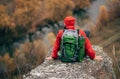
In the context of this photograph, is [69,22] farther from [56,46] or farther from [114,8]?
[114,8]

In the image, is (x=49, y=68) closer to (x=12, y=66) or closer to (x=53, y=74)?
(x=53, y=74)

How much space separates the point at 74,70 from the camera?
4398 mm

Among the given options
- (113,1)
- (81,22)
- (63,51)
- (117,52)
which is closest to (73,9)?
(81,22)

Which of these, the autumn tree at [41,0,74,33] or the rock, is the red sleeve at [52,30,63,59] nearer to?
the rock

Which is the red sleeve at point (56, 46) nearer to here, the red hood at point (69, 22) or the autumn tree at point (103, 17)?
the red hood at point (69, 22)

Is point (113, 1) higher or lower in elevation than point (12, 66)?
higher

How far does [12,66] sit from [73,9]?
420 cm

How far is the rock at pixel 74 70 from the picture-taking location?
4.26 m

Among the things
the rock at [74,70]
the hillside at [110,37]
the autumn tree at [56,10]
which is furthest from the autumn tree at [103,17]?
the rock at [74,70]

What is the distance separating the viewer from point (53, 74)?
14.1ft

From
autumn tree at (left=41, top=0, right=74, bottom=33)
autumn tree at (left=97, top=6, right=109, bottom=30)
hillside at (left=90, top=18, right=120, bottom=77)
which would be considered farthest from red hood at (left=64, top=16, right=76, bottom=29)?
autumn tree at (left=41, top=0, right=74, bottom=33)

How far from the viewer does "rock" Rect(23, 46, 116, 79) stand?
426 centimetres

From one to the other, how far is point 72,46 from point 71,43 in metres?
0.05

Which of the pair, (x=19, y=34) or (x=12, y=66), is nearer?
(x=12, y=66)
